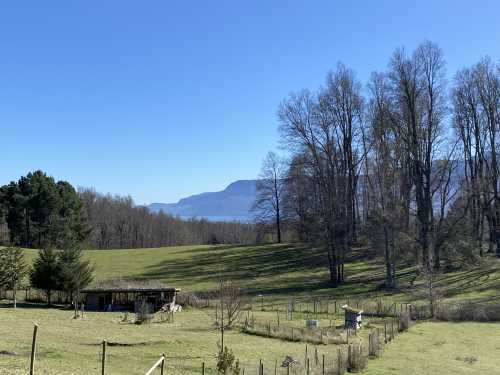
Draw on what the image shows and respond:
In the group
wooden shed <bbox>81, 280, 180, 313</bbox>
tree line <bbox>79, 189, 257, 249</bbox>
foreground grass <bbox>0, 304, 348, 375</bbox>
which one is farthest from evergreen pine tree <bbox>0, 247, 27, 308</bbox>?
tree line <bbox>79, 189, 257, 249</bbox>

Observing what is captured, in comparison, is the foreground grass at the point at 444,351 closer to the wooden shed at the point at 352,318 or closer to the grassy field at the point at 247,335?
the grassy field at the point at 247,335

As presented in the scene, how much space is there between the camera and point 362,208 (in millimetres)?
76312

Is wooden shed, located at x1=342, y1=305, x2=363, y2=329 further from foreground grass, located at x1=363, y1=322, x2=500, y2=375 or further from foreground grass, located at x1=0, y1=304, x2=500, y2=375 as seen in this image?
foreground grass, located at x1=363, y1=322, x2=500, y2=375

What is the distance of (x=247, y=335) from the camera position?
32906 millimetres

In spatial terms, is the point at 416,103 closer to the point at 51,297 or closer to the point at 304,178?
the point at 304,178

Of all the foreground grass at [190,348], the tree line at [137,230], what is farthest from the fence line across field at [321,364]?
the tree line at [137,230]

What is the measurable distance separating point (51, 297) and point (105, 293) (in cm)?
661

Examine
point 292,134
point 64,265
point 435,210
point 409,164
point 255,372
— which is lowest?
point 255,372

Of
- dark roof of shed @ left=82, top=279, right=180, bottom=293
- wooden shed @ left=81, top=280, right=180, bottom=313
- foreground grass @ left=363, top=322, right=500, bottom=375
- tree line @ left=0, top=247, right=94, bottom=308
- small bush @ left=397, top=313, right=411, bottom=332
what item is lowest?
foreground grass @ left=363, top=322, right=500, bottom=375

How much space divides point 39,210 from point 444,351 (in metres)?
71.6

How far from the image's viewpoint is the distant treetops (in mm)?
82594

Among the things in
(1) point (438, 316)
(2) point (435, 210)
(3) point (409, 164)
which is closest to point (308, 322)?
(1) point (438, 316)

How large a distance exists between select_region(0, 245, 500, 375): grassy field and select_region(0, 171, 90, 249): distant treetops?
1628 cm

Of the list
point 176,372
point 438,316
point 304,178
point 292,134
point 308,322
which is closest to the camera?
point 176,372
